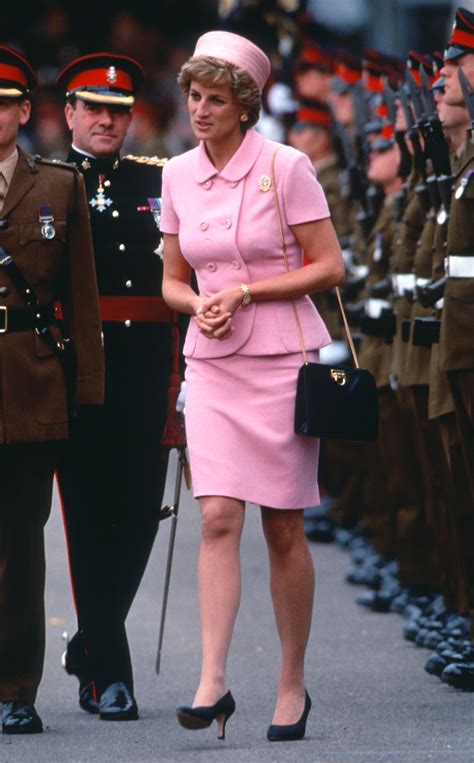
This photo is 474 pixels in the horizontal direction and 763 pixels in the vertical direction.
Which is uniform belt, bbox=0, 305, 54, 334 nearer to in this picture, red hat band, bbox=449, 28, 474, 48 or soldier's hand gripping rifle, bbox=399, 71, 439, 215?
red hat band, bbox=449, 28, 474, 48

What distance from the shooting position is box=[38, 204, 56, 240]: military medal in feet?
28.2

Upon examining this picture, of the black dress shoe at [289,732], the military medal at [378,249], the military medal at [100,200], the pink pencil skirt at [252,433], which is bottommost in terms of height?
the black dress shoe at [289,732]

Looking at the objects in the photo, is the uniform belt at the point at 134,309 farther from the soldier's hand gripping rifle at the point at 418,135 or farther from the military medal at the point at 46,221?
the soldier's hand gripping rifle at the point at 418,135

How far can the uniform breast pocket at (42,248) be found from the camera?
8570 millimetres

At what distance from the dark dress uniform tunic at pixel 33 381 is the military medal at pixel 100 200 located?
0.41m

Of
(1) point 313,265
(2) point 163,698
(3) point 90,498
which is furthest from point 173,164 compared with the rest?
(2) point 163,698

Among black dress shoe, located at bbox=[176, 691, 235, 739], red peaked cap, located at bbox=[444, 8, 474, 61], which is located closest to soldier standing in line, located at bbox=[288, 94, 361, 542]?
red peaked cap, located at bbox=[444, 8, 474, 61]

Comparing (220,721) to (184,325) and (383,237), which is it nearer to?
(184,325)

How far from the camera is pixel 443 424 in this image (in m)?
9.77

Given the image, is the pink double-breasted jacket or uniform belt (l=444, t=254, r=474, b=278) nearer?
the pink double-breasted jacket

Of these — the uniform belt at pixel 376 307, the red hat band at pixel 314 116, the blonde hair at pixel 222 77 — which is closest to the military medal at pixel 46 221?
the blonde hair at pixel 222 77

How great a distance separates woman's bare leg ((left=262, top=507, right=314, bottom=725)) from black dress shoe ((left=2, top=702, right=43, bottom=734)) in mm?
794

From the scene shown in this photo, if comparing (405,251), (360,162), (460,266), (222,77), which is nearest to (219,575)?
(222,77)

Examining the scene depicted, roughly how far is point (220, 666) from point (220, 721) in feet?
0.52
